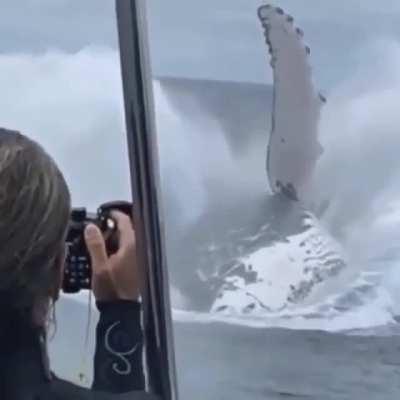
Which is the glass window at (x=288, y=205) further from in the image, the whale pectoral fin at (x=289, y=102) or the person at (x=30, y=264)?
the person at (x=30, y=264)

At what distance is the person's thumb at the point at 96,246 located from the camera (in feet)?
3.69

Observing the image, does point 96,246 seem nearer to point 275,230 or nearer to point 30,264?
point 30,264

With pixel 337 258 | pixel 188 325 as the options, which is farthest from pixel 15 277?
pixel 337 258

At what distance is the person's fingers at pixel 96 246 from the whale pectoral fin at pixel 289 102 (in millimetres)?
975

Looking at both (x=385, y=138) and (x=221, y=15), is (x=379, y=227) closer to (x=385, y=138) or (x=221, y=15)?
(x=385, y=138)

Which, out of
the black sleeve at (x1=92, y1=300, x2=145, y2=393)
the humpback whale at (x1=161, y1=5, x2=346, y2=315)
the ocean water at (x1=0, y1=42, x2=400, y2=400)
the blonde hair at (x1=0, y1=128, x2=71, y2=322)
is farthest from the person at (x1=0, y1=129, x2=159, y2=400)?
the humpback whale at (x1=161, y1=5, x2=346, y2=315)

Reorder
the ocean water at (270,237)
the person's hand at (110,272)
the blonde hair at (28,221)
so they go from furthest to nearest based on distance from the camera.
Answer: the ocean water at (270,237) → the person's hand at (110,272) → the blonde hair at (28,221)

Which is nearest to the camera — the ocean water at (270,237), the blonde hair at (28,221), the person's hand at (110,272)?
the blonde hair at (28,221)

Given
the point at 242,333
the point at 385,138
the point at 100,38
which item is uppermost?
the point at 100,38

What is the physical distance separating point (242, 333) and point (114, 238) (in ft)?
3.42

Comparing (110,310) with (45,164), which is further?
(110,310)

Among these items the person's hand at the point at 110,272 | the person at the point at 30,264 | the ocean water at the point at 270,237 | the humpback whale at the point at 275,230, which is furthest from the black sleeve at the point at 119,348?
the humpback whale at the point at 275,230

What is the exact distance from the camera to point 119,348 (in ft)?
3.78

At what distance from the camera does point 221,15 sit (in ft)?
6.66
